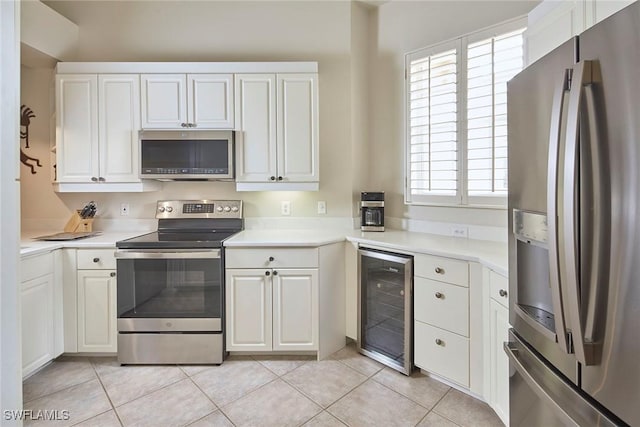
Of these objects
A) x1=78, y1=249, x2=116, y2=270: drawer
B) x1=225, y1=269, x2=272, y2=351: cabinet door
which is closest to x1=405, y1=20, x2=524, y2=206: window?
x1=225, y1=269, x2=272, y2=351: cabinet door

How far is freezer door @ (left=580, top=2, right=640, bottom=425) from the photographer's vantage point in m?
0.70

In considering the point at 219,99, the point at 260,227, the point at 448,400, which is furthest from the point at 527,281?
the point at 219,99

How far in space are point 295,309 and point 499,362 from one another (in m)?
1.34

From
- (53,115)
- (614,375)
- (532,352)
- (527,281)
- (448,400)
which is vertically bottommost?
(448,400)

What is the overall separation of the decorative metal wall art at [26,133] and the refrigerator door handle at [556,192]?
377 centimetres

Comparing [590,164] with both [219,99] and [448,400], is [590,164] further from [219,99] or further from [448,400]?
[219,99]

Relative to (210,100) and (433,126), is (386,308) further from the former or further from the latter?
(210,100)

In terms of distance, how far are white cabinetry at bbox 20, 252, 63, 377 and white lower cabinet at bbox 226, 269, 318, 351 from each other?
123 cm

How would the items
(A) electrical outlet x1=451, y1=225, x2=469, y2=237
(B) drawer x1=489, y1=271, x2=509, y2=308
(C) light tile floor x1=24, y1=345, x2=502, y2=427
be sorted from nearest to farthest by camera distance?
1. (B) drawer x1=489, y1=271, x2=509, y2=308
2. (C) light tile floor x1=24, y1=345, x2=502, y2=427
3. (A) electrical outlet x1=451, y1=225, x2=469, y2=237

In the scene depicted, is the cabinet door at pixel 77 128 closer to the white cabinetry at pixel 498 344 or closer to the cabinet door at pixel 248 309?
the cabinet door at pixel 248 309

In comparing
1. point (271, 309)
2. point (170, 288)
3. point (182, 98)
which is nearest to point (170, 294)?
point (170, 288)

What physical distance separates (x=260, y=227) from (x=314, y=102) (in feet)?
4.01

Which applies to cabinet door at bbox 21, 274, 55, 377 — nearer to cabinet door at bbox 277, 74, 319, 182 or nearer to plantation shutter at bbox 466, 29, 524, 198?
cabinet door at bbox 277, 74, 319, 182

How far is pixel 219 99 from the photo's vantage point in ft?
8.60
